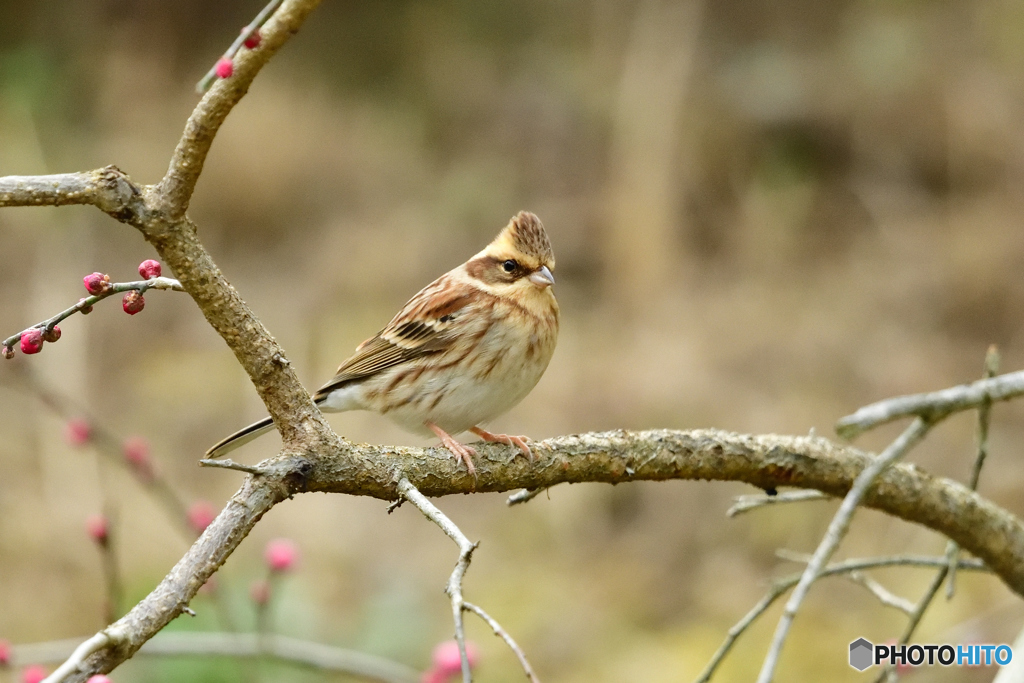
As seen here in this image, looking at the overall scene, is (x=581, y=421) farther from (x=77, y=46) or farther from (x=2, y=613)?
(x=77, y=46)

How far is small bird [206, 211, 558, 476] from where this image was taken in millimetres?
3459

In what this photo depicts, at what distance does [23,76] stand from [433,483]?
8.80 metres

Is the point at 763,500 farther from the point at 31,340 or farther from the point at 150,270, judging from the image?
the point at 31,340

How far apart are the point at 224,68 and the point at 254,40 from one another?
71mm

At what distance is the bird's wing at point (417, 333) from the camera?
142 inches

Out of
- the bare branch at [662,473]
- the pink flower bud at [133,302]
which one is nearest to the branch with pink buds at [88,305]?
the pink flower bud at [133,302]

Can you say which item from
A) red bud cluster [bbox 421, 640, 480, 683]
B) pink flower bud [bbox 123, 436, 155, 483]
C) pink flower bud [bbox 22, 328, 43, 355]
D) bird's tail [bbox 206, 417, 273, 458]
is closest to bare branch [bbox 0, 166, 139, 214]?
pink flower bud [bbox 22, 328, 43, 355]

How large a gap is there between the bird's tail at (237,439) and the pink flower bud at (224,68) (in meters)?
1.39

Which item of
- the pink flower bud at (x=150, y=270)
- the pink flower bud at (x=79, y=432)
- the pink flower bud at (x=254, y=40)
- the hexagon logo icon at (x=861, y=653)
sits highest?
the pink flower bud at (x=254, y=40)

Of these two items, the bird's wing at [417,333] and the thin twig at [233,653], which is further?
the bird's wing at [417,333]

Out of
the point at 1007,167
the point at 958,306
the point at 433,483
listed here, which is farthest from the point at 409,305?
the point at 1007,167

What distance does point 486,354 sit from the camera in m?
3.46

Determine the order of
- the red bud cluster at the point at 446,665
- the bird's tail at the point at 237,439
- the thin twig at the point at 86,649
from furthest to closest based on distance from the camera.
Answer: the bird's tail at the point at 237,439 < the red bud cluster at the point at 446,665 < the thin twig at the point at 86,649

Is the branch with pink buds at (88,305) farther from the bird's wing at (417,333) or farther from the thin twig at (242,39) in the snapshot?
the bird's wing at (417,333)
